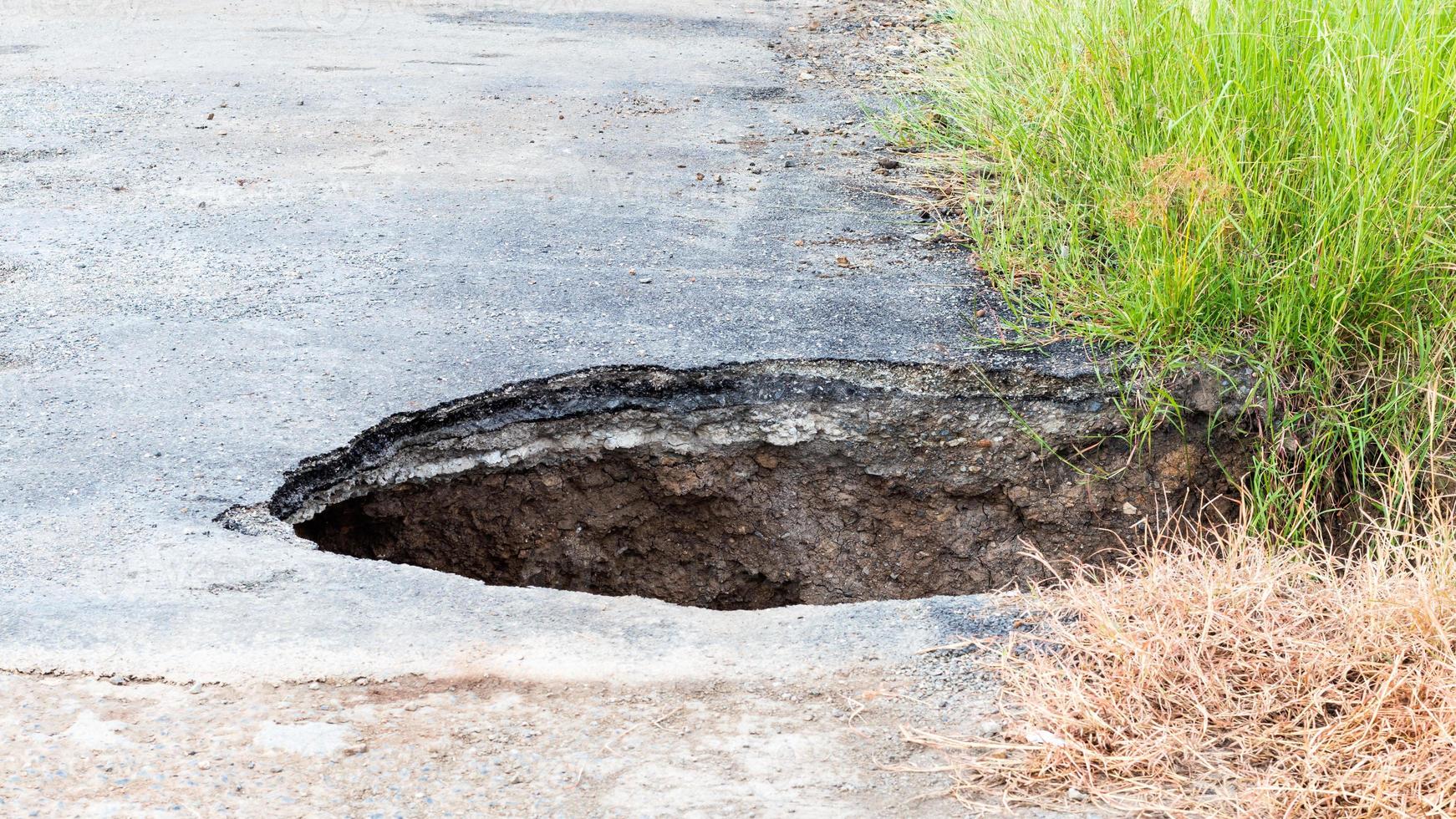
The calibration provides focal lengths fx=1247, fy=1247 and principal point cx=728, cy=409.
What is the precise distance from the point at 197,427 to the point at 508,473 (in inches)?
34.1

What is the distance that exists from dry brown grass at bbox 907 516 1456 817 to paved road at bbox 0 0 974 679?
359mm

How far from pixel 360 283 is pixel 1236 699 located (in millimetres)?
3018

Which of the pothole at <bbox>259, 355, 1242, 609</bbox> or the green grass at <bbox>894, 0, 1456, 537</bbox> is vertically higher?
the green grass at <bbox>894, 0, 1456, 537</bbox>

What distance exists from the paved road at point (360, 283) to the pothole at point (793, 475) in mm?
120

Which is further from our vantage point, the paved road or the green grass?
the green grass

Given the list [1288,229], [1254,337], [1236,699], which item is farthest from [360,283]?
[1236,699]

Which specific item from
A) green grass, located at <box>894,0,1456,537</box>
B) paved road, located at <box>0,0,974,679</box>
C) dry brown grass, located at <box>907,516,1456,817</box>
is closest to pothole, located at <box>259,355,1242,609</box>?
paved road, located at <box>0,0,974,679</box>

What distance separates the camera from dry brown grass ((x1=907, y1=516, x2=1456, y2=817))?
2004 mm

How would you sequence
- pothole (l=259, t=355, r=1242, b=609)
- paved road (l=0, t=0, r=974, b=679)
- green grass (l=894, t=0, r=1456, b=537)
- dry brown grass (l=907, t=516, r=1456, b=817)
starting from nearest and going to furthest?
dry brown grass (l=907, t=516, r=1456, b=817) → paved road (l=0, t=0, r=974, b=679) → green grass (l=894, t=0, r=1456, b=537) → pothole (l=259, t=355, r=1242, b=609)

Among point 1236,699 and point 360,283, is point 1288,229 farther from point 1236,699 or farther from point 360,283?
point 360,283

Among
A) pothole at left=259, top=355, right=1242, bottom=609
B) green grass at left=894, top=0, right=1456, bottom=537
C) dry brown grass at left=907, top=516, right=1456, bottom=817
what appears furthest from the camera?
pothole at left=259, top=355, right=1242, bottom=609

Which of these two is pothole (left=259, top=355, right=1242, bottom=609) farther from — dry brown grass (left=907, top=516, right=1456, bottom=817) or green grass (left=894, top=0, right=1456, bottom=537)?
dry brown grass (left=907, top=516, right=1456, bottom=817)

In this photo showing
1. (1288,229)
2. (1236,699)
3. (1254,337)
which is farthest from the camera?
(1288,229)

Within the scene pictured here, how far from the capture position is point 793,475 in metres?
A: 3.86
